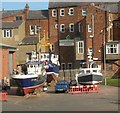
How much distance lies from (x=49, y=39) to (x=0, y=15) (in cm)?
1535

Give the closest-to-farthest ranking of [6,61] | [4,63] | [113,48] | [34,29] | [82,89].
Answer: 1. [82,89]
2. [4,63]
3. [6,61]
4. [113,48]
5. [34,29]

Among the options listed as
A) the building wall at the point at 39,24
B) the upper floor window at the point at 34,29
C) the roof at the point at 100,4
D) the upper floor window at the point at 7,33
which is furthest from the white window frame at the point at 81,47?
the upper floor window at the point at 7,33

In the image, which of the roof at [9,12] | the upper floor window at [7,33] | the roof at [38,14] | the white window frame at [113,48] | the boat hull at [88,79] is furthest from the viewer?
the roof at [9,12]

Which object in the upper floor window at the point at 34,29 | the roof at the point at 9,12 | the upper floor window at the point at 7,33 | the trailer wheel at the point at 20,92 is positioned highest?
the roof at the point at 9,12

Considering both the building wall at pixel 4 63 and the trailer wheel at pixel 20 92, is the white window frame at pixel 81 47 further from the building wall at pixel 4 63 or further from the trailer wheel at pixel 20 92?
the trailer wheel at pixel 20 92

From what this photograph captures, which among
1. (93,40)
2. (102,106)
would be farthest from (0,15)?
(102,106)

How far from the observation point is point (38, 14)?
80.3 m

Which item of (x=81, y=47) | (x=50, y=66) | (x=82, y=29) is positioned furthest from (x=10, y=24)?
(x=50, y=66)

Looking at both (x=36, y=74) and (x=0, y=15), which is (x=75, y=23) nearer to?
(x=0, y=15)

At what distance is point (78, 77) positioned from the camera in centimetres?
4941

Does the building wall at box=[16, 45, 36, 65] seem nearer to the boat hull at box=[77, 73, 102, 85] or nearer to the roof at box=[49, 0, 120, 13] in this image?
the roof at box=[49, 0, 120, 13]

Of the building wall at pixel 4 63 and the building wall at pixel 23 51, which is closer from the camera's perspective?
the building wall at pixel 4 63

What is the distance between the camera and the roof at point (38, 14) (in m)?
78.5

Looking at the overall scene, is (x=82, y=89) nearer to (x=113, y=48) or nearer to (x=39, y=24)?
(x=113, y=48)
